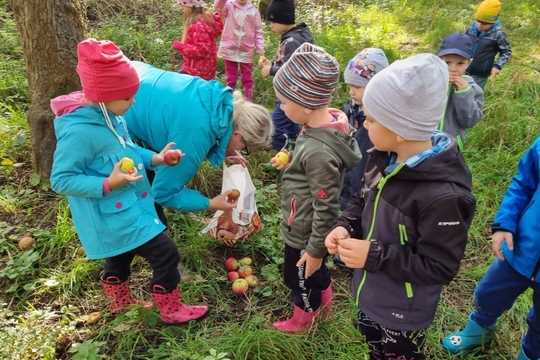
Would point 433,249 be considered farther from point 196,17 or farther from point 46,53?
point 196,17

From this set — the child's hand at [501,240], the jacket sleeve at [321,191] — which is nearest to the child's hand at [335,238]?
the jacket sleeve at [321,191]

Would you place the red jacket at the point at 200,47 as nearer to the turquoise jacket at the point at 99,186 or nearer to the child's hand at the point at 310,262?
the turquoise jacket at the point at 99,186

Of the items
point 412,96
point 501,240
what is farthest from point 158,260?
point 501,240

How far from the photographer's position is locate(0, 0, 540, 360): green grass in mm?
2426

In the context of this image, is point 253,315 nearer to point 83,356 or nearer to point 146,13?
point 83,356

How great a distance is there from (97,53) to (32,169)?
8.00ft

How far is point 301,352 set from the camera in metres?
2.40

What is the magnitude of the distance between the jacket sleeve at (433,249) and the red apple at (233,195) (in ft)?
4.89

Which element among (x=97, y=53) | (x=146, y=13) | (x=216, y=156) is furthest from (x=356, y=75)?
(x=146, y=13)

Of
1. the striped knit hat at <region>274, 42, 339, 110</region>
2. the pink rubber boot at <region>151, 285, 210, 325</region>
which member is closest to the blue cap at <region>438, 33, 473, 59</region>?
the striped knit hat at <region>274, 42, 339, 110</region>

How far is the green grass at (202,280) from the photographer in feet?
7.96

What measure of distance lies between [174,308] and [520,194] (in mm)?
1941

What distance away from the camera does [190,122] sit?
2518 millimetres

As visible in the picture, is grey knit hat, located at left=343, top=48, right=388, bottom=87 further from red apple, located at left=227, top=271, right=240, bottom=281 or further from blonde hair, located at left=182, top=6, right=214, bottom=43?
blonde hair, located at left=182, top=6, right=214, bottom=43
